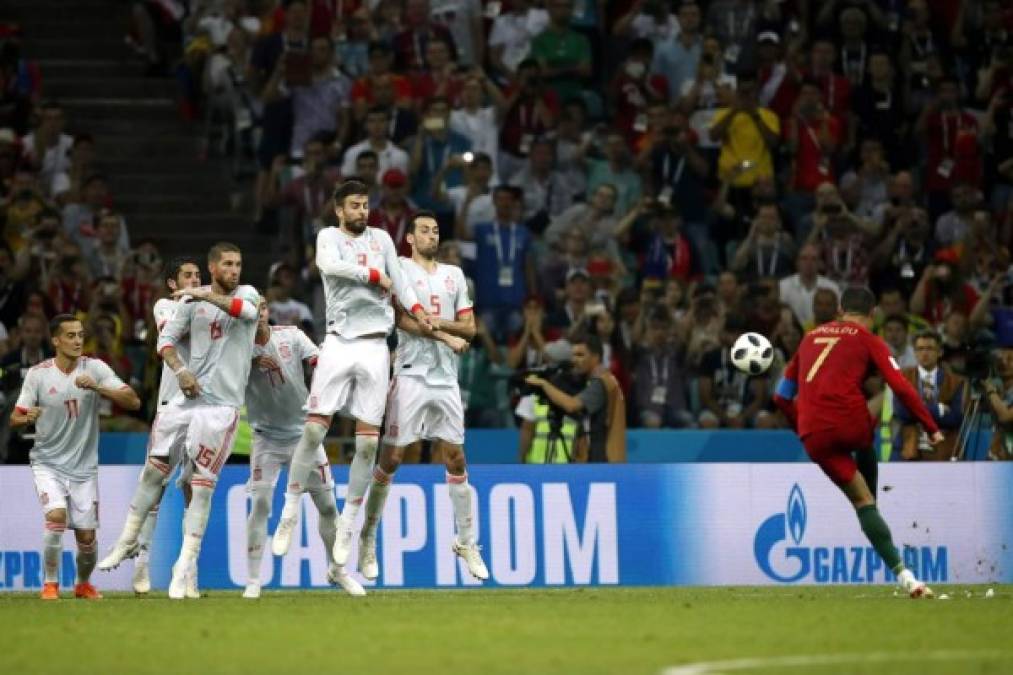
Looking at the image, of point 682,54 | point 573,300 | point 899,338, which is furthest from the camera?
point 682,54

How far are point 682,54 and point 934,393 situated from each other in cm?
678

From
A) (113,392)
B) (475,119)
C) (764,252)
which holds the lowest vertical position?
(113,392)

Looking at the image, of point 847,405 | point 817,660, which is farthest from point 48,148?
point 817,660

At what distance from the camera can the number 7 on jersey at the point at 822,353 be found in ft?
52.4

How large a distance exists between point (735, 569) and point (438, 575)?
2751mm

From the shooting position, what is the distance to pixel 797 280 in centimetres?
2392

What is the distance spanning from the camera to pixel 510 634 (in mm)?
Result: 12992

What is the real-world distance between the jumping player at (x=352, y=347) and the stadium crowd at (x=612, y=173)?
5365mm

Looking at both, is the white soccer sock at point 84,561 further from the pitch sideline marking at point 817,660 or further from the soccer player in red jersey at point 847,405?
the pitch sideline marking at point 817,660

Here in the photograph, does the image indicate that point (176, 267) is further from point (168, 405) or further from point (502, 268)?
point (502, 268)

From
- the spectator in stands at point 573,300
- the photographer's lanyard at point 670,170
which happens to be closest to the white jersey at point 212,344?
the spectator in stands at point 573,300

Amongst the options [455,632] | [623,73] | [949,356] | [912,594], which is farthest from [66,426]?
[623,73]

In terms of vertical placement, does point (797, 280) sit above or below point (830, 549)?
above

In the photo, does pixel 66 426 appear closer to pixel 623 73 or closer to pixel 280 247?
pixel 280 247
